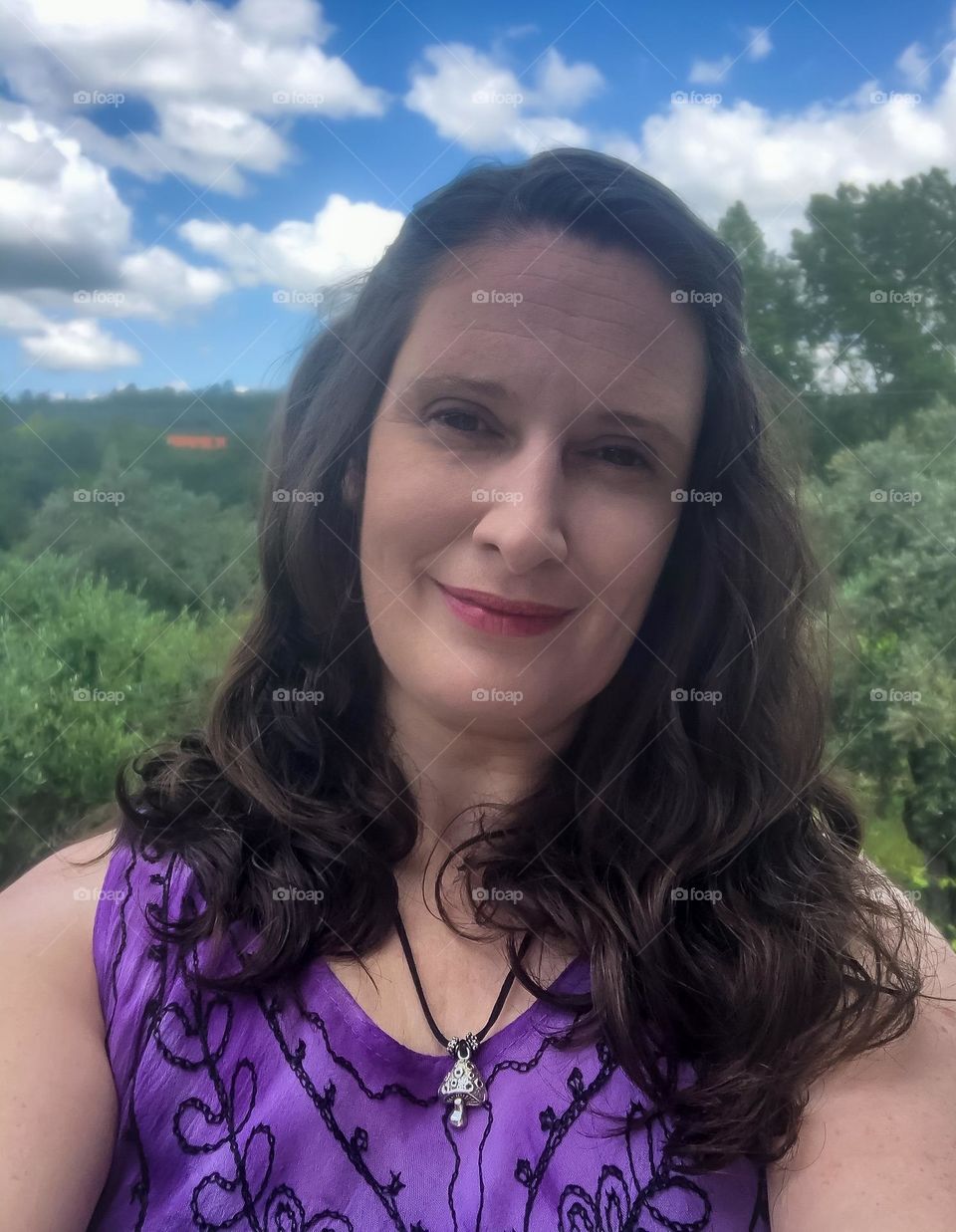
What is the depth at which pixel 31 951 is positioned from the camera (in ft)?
3.33

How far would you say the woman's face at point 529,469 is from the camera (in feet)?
3.46

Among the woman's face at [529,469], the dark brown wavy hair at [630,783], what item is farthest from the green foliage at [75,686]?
the woman's face at [529,469]

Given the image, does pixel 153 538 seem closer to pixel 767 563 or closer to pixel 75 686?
pixel 75 686

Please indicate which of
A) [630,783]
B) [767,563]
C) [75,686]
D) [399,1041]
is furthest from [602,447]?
[75,686]

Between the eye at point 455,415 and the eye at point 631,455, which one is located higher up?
the eye at point 455,415

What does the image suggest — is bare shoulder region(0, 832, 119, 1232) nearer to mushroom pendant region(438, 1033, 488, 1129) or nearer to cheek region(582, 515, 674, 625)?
mushroom pendant region(438, 1033, 488, 1129)

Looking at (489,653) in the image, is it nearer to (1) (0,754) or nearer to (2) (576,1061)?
(2) (576,1061)

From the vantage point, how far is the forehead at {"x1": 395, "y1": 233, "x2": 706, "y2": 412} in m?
1.07

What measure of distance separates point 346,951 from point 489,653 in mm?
396

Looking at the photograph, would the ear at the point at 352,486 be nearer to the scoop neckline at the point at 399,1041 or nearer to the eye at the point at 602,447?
the eye at the point at 602,447

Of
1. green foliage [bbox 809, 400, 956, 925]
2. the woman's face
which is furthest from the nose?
green foliage [bbox 809, 400, 956, 925]

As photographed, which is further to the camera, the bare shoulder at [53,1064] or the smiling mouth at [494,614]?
the smiling mouth at [494,614]

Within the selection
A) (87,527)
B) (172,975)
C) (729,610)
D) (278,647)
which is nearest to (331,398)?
(278,647)

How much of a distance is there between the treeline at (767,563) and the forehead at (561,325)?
185 mm
